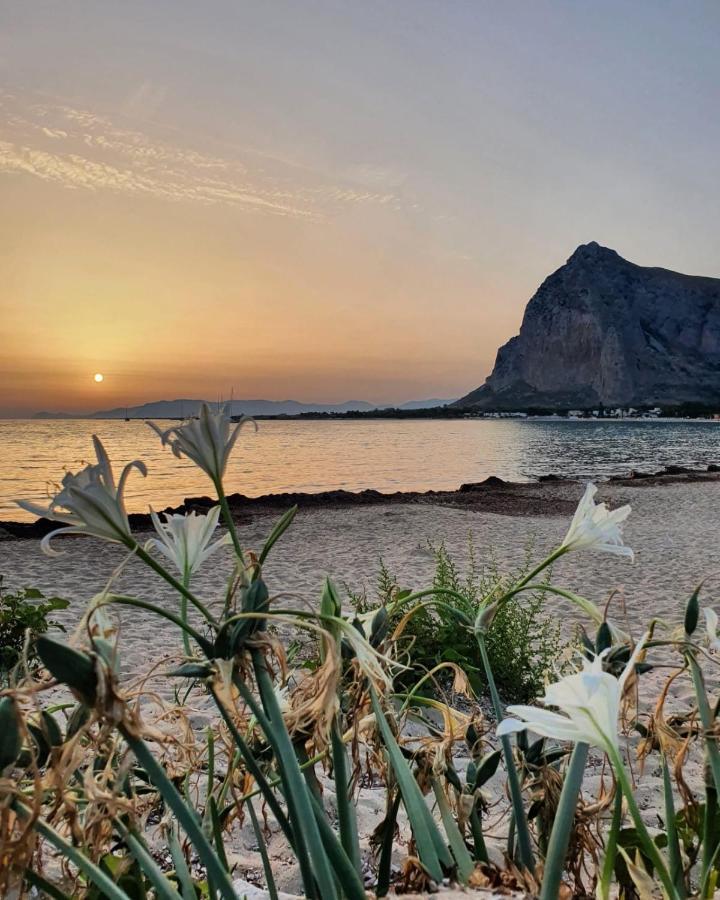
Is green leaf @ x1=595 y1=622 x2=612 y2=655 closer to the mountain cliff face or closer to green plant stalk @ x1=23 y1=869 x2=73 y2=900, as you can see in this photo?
green plant stalk @ x1=23 y1=869 x2=73 y2=900

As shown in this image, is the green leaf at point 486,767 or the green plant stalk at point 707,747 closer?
the green plant stalk at point 707,747

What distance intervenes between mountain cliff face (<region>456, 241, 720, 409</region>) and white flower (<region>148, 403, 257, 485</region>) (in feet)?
470

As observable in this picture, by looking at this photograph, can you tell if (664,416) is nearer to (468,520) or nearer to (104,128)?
(468,520)

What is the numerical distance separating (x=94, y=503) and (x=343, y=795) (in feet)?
1.41

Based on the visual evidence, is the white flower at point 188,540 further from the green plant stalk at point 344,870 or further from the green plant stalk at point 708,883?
the green plant stalk at point 708,883

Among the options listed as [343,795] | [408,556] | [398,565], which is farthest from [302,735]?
[408,556]

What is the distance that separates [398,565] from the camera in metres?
10.4

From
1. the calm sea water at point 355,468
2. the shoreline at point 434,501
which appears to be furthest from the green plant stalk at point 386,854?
the calm sea water at point 355,468

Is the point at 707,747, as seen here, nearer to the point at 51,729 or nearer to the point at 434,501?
the point at 51,729

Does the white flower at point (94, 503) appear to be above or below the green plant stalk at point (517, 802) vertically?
above

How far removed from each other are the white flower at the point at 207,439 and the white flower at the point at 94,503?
72mm

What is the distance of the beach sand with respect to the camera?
468cm

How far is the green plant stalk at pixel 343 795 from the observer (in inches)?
29.8

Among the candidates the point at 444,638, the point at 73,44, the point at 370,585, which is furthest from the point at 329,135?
the point at 444,638
